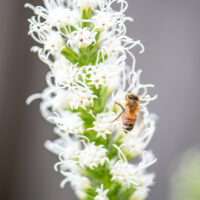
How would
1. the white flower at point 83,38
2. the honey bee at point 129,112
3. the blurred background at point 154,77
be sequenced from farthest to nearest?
the blurred background at point 154,77, the honey bee at point 129,112, the white flower at point 83,38

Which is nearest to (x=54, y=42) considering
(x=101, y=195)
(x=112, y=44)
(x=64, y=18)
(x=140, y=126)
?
(x=64, y=18)

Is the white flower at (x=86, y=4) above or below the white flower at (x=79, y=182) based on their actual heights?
above

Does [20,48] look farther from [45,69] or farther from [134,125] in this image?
[134,125]

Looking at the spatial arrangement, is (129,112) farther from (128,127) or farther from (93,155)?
(93,155)

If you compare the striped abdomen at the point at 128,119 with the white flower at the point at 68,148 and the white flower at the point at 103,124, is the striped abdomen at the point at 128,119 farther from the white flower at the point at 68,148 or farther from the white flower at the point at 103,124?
the white flower at the point at 68,148

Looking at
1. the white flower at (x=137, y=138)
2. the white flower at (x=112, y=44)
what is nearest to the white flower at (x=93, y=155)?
the white flower at (x=137, y=138)

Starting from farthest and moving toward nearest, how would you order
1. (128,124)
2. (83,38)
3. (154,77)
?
(154,77) < (128,124) < (83,38)

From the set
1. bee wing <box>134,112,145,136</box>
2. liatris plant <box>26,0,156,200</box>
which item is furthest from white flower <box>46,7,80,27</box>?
bee wing <box>134,112,145,136</box>
